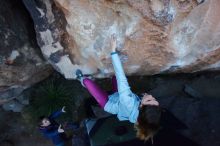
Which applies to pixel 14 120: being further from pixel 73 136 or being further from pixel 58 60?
pixel 58 60

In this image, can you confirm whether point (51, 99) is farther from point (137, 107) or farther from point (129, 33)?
point (129, 33)

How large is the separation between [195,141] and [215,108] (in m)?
0.71

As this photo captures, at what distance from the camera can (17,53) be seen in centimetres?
532

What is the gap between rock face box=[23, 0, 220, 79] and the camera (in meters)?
4.34

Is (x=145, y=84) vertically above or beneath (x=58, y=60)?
beneath

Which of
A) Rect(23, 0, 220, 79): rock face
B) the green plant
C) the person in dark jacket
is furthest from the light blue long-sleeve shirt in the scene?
the green plant

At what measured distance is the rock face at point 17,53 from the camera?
5012mm

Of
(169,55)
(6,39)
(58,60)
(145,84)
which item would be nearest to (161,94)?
(145,84)

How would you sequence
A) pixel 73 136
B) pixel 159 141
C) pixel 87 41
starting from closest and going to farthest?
1. pixel 87 41
2. pixel 159 141
3. pixel 73 136

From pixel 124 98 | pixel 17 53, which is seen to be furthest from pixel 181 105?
pixel 17 53

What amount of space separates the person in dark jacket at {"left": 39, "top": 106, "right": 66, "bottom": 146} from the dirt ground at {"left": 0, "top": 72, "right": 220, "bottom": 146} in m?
0.61

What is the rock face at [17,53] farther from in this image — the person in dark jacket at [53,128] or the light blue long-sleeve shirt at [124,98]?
the light blue long-sleeve shirt at [124,98]

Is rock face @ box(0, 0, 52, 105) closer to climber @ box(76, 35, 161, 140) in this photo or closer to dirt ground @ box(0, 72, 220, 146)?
dirt ground @ box(0, 72, 220, 146)

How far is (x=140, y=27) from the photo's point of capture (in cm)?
452
